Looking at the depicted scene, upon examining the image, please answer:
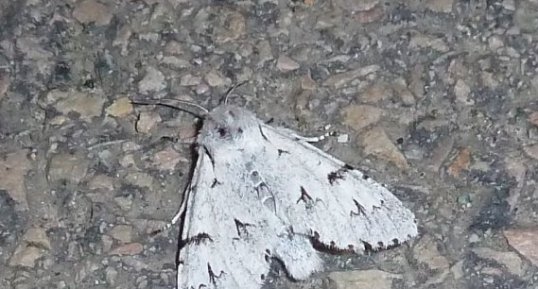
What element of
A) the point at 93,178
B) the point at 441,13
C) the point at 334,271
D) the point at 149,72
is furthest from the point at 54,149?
the point at 441,13

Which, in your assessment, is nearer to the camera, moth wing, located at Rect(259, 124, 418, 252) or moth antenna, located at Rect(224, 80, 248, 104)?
moth wing, located at Rect(259, 124, 418, 252)

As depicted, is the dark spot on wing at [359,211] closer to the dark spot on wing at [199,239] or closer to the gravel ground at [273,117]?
the gravel ground at [273,117]

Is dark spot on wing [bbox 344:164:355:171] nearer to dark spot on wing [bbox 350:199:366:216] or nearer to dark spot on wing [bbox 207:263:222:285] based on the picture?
dark spot on wing [bbox 350:199:366:216]

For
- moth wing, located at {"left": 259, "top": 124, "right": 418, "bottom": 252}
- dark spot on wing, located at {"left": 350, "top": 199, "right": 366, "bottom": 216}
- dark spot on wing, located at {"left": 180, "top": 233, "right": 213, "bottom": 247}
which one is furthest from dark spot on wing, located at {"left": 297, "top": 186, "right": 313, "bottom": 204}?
dark spot on wing, located at {"left": 180, "top": 233, "right": 213, "bottom": 247}

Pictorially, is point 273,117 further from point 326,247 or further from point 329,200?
point 326,247

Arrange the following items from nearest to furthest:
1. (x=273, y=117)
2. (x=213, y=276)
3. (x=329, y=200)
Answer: (x=213, y=276), (x=329, y=200), (x=273, y=117)

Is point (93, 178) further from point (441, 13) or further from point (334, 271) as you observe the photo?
point (441, 13)

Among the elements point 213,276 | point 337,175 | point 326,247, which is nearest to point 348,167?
point 337,175

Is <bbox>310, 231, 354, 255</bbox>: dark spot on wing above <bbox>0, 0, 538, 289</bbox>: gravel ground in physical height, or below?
below
